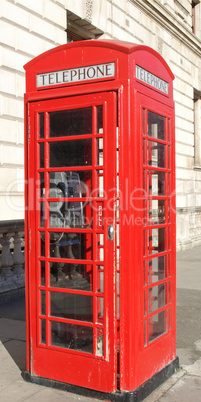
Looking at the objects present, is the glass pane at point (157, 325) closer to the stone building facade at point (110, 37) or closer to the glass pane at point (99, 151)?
the glass pane at point (99, 151)

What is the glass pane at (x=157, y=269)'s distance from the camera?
3.79 metres

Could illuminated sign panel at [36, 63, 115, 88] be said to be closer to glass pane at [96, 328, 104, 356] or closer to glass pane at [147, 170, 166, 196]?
glass pane at [147, 170, 166, 196]

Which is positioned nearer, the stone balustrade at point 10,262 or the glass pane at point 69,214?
the glass pane at point 69,214

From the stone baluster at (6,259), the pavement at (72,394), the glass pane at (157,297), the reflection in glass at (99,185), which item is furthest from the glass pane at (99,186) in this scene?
the stone baluster at (6,259)

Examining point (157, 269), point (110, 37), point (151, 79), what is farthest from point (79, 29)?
point (157, 269)

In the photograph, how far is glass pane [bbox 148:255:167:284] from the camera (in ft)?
12.5

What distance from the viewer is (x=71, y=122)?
358 cm

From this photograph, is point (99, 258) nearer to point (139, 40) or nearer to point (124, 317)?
point (124, 317)

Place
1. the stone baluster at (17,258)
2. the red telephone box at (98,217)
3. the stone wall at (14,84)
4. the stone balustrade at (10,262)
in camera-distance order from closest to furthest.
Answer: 1. the red telephone box at (98,217)
2. the stone balustrade at (10,262)
3. the stone baluster at (17,258)
4. the stone wall at (14,84)

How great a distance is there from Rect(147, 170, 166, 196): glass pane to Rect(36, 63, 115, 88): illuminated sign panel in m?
0.87

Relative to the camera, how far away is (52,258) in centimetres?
369

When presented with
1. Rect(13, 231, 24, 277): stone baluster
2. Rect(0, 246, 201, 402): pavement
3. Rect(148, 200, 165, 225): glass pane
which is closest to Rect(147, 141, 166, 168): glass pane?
Rect(148, 200, 165, 225): glass pane

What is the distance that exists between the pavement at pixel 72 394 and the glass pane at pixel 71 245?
1.09m

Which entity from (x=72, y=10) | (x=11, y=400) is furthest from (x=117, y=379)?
(x=72, y=10)
